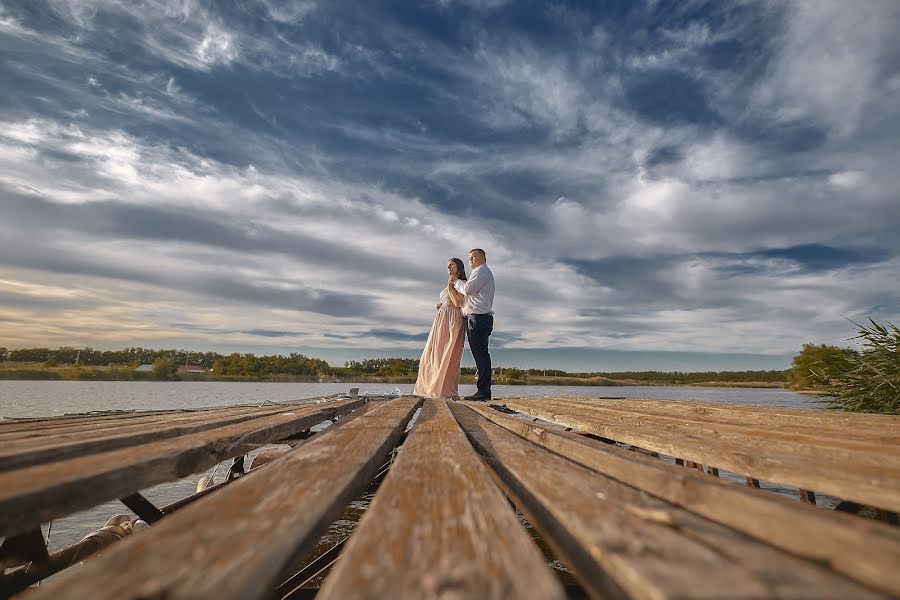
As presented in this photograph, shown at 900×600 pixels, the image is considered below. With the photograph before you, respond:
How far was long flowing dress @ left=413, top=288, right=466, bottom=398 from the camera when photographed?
23.0ft

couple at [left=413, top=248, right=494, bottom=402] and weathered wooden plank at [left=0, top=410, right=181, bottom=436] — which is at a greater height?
couple at [left=413, top=248, right=494, bottom=402]

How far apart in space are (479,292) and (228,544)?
571 cm

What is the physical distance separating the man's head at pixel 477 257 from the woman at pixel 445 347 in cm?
65

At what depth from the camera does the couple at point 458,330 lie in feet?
20.3

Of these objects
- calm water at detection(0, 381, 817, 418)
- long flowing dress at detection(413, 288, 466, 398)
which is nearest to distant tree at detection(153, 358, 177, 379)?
calm water at detection(0, 381, 817, 418)

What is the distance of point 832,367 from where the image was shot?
6.57 m

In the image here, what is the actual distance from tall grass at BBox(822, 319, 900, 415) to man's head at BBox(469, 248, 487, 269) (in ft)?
16.7

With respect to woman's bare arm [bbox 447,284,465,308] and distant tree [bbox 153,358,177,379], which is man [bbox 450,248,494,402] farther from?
distant tree [bbox 153,358,177,379]

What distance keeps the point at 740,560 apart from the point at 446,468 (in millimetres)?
697

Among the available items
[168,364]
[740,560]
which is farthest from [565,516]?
[168,364]

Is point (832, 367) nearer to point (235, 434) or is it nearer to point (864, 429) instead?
point (864, 429)

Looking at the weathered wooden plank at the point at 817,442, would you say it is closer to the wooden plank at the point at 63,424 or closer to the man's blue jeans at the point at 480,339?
the wooden plank at the point at 63,424

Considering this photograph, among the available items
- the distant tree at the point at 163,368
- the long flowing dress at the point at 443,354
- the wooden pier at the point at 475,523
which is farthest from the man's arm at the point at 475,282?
the distant tree at the point at 163,368

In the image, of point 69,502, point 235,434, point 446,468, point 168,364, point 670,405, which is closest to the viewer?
point 69,502
